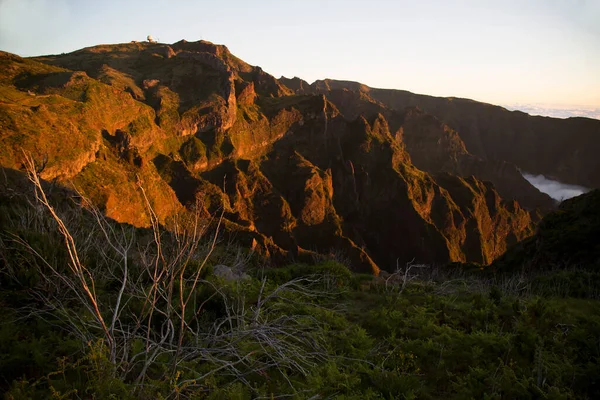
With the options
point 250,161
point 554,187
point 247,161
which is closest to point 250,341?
point 247,161

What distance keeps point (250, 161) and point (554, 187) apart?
169 metres

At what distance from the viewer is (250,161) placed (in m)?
101

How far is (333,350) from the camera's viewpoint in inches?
257

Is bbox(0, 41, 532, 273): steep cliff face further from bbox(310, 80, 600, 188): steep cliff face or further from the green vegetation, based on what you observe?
bbox(310, 80, 600, 188): steep cliff face

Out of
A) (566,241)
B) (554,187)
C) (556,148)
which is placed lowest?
(566,241)

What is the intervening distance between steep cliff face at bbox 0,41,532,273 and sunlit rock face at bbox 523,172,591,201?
198 ft

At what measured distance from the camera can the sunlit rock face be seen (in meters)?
169

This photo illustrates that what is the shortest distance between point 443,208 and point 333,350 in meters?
118

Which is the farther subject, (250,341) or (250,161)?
(250,161)

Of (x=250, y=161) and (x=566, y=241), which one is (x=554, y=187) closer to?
(x=250, y=161)

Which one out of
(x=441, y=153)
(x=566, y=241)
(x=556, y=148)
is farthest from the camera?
(x=556, y=148)

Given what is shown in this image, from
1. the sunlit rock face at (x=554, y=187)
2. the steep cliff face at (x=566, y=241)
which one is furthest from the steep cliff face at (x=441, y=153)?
the steep cliff face at (x=566, y=241)

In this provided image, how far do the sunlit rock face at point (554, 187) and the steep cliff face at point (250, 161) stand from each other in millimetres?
60375

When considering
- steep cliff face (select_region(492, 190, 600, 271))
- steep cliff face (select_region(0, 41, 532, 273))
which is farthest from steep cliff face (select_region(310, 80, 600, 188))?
steep cliff face (select_region(492, 190, 600, 271))
